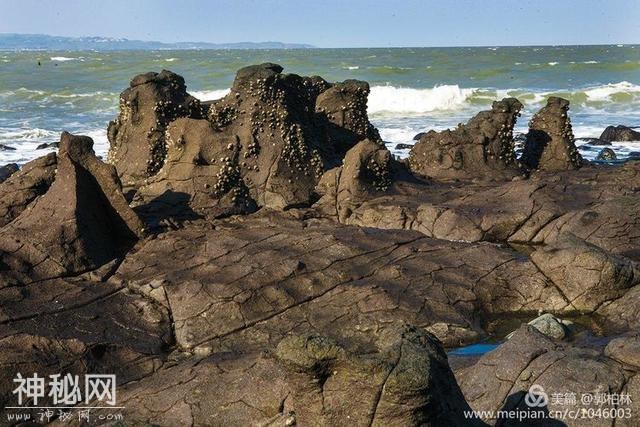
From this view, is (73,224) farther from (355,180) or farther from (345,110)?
(345,110)

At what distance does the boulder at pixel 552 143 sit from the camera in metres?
19.0

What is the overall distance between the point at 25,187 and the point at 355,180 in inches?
221

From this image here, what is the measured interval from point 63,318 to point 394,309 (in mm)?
3846

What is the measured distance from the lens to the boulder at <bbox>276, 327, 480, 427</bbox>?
16.7 feet

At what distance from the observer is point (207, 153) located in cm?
1380

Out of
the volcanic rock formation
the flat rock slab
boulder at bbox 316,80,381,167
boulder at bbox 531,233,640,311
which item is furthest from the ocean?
the flat rock slab

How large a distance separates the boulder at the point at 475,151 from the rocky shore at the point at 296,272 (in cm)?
8

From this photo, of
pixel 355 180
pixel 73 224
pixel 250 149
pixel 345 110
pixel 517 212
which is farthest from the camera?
pixel 345 110

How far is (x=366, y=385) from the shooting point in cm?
514

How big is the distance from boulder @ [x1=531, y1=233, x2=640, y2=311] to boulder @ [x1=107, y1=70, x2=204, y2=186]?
7943 millimetres

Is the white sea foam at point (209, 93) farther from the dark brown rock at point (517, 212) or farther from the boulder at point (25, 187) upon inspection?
the boulder at point (25, 187)

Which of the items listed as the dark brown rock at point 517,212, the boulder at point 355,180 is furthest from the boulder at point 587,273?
the boulder at point 355,180

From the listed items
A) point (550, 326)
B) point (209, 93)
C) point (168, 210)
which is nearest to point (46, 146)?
point (168, 210)

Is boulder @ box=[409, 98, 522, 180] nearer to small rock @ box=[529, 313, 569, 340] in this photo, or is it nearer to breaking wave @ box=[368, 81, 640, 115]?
small rock @ box=[529, 313, 569, 340]
